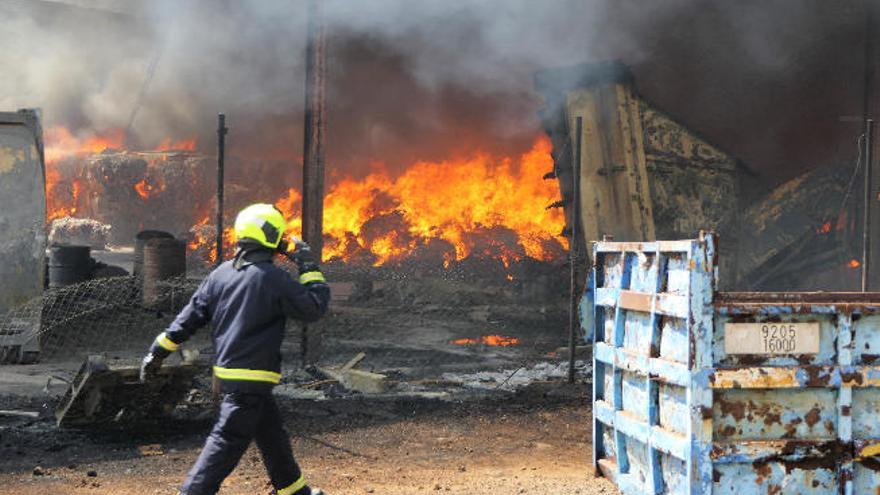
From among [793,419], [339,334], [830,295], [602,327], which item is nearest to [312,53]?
[339,334]

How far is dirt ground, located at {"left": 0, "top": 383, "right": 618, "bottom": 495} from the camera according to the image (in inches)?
220

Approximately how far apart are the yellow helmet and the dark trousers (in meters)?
0.81

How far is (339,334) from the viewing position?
40.9 ft

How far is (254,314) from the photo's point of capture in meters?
4.39

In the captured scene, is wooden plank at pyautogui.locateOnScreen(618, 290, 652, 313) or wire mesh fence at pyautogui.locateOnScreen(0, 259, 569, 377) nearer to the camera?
wooden plank at pyautogui.locateOnScreen(618, 290, 652, 313)

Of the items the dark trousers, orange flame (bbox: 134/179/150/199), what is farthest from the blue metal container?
orange flame (bbox: 134/179/150/199)

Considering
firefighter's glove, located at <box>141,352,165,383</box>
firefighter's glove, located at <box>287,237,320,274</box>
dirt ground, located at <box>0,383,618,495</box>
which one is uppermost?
firefighter's glove, located at <box>287,237,320,274</box>

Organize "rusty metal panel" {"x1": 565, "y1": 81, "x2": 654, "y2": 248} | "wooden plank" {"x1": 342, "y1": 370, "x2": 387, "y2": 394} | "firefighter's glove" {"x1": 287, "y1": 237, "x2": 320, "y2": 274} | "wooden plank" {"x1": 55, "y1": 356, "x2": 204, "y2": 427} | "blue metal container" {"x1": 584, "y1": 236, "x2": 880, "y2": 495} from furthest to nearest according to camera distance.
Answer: "rusty metal panel" {"x1": 565, "y1": 81, "x2": 654, "y2": 248} → "wooden plank" {"x1": 342, "y1": 370, "x2": 387, "y2": 394} → "wooden plank" {"x1": 55, "y1": 356, "x2": 204, "y2": 427} → "firefighter's glove" {"x1": 287, "y1": 237, "x2": 320, "y2": 274} → "blue metal container" {"x1": 584, "y1": 236, "x2": 880, "y2": 495}

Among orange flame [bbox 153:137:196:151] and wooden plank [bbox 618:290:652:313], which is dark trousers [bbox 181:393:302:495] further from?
orange flame [bbox 153:137:196:151]

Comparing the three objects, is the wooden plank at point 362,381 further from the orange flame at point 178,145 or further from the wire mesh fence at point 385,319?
the orange flame at point 178,145

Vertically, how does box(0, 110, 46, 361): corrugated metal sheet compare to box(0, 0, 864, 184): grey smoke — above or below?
below

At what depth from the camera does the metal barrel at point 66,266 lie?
529 inches

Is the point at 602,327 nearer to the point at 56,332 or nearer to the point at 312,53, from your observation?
the point at 312,53

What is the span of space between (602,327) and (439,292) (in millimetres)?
10852
